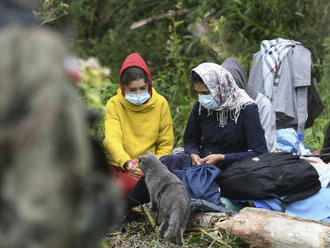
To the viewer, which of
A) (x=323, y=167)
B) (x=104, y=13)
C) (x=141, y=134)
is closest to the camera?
(x=323, y=167)

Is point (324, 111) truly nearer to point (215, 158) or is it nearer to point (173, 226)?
point (215, 158)

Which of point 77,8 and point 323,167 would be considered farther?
point 77,8

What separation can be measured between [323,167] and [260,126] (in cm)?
60

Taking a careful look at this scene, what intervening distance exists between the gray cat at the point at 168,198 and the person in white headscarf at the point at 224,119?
51 centimetres

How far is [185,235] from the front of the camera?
416 centimetres

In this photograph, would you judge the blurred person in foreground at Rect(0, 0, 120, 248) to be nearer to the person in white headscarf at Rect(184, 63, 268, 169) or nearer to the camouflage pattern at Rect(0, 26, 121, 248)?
the camouflage pattern at Rect(0, 26, 121, 248)

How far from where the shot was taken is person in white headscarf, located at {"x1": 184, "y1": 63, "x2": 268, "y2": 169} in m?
4.49

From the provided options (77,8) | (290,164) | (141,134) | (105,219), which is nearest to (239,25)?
(77,8)

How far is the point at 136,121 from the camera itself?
508cm

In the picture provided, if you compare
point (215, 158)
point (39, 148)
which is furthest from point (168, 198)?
point (39, 148)

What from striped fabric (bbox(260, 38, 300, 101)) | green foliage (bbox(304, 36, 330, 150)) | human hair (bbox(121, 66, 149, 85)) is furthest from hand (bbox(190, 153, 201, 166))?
green foliage (bbox(304, 36, 330, 150))

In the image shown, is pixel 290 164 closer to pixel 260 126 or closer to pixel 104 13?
pixel 260 126

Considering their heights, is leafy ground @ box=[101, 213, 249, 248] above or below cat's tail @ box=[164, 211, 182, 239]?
below

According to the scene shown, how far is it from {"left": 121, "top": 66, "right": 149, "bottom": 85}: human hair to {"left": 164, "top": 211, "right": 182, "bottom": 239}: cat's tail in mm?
1387
